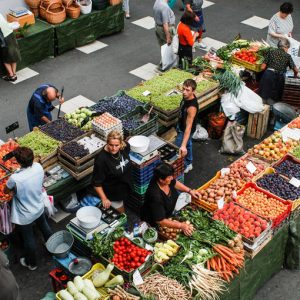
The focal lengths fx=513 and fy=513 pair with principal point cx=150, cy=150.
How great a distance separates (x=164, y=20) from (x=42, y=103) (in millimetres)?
4343

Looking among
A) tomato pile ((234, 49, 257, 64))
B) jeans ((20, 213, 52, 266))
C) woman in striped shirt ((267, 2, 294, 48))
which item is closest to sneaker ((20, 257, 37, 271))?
jeans ((20, 213, 52, 266))

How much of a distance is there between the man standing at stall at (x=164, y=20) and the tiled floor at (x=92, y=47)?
2.23 meters

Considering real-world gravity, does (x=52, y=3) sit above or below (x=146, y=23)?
above

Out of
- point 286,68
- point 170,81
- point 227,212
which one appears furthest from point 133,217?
point 286,68

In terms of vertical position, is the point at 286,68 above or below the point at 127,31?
above

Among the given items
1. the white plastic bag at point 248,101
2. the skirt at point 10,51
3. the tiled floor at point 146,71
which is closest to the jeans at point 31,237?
the white plastic bag at point 248,101

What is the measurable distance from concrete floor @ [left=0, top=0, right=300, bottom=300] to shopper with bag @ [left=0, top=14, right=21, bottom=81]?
0.36 meters

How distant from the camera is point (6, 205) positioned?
6672 mm

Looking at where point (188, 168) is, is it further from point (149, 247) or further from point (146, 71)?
Result: point (146, 71)

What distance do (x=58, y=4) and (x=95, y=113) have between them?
544 cm

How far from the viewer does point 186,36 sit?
10.6 meters

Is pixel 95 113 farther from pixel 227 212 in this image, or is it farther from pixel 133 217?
pixel 227 212

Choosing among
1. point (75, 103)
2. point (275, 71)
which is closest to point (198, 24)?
point (275, 71)

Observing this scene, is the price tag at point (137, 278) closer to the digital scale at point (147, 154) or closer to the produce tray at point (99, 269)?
the produce tray at point (99, 269)
